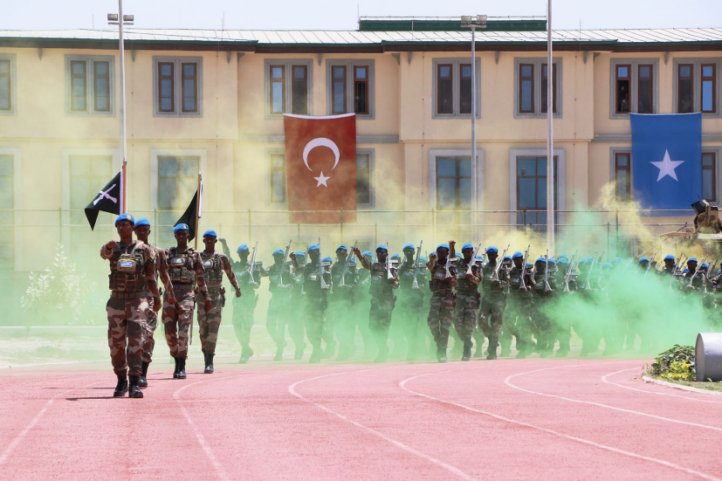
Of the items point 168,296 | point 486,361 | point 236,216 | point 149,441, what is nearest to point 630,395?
point 168,296

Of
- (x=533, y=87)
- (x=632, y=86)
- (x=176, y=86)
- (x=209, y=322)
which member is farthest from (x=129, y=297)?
(x=632, y=86)

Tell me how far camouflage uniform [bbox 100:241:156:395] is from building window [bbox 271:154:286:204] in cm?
3131

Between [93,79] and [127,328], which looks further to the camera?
[93,79]

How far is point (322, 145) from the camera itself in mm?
48125

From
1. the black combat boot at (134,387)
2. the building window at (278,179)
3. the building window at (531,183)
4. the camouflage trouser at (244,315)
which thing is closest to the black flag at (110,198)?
the camouflage trouser at (244,315)

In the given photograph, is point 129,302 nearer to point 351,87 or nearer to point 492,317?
point 492,317

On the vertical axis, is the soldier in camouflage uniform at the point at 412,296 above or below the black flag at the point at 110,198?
below

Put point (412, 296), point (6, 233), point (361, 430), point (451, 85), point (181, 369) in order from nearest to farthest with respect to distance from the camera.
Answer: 1. point (361, 430)
2. point (181, 369)
3. point (412, 296)
4. point (6, 233)
5. point (451, 85)

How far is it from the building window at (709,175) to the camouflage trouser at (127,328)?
1384 inches

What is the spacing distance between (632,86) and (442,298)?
2514 cm

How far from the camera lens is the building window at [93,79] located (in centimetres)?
4741

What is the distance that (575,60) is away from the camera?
161 feet

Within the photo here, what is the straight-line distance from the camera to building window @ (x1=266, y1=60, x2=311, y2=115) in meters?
48.7

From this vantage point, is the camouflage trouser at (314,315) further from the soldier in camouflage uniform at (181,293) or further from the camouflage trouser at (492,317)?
the soldier in camouflage uniform at (181,293)
